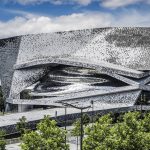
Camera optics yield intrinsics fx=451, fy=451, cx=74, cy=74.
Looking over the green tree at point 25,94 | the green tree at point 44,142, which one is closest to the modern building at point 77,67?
the green tree at point 25,94

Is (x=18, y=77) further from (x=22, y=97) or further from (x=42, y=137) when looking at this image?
(x=42, y=137)

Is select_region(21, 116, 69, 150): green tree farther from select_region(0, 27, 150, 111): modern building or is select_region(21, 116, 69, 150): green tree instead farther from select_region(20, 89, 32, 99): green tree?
select_region(20, 89, 32, 99): green tree

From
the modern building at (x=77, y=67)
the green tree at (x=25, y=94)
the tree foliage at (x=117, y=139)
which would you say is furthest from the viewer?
the green tree at (x=25, y=94)

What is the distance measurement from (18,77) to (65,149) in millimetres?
45489

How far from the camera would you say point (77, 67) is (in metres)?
74.8

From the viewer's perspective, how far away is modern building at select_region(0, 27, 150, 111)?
225ft

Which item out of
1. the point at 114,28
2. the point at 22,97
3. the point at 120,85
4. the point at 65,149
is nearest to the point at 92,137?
the point at 65,149

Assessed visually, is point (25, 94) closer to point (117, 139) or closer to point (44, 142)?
point (44, 142)

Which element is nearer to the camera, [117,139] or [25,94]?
[117,139]

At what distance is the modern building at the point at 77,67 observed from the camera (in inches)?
2694

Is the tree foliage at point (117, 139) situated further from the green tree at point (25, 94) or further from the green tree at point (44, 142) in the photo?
the green tree at point (25, 94)

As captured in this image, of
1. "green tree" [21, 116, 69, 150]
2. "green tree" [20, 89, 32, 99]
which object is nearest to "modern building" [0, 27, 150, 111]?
"green tree" [20, 89, 32, 99]

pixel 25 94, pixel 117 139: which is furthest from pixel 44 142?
pixel 25 94

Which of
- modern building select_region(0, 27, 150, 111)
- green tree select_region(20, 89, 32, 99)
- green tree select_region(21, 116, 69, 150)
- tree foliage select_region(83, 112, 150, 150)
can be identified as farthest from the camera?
green tree select_region(20, 89, 32, 99)
